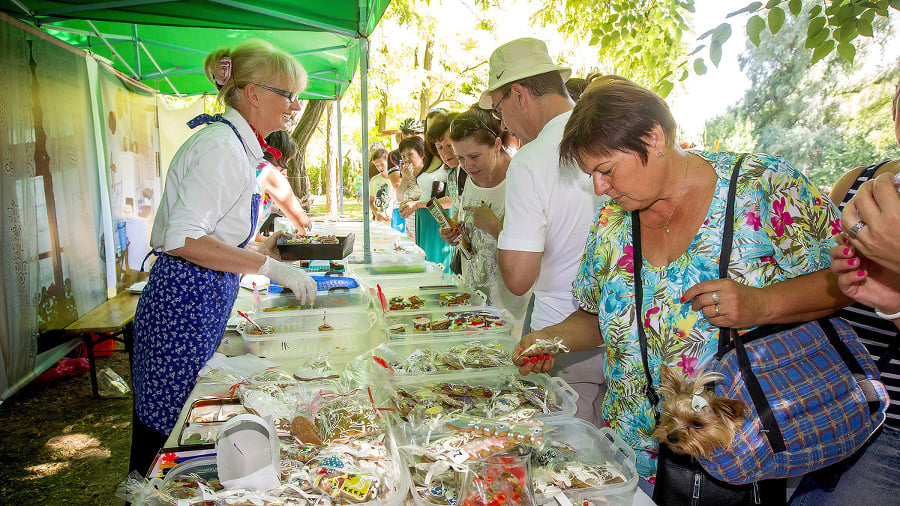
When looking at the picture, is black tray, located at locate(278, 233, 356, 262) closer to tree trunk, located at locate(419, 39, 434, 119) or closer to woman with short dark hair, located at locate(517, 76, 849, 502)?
woman with short dark hair, located at locate(517, 76, 849, 502)

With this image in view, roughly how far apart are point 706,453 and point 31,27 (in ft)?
16.4

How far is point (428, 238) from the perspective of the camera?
509 centimetres

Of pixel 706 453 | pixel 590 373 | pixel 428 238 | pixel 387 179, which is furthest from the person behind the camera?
pixel 387 179

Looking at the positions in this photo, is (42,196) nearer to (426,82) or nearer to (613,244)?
(613,244)

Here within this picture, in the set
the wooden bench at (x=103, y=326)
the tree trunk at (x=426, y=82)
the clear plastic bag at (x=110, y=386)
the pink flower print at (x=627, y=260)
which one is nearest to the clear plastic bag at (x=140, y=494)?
the pink flower print at (x=627, y=260)

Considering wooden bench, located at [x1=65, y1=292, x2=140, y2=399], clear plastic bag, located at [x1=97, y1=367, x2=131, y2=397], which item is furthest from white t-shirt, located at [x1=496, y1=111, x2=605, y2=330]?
clear plastic bag, located at [x1=97, y1=367, x2=131, y2=397]

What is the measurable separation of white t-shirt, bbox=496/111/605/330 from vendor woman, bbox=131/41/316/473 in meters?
0.99

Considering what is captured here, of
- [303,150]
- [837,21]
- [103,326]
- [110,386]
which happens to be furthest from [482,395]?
[303,150]

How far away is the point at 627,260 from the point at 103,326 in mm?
4234

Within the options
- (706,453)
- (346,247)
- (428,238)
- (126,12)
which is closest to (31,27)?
(126,12)

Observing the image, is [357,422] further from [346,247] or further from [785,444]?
[346,247]

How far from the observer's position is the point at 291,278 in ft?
7.36

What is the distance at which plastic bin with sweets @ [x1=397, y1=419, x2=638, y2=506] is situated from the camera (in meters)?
1.07

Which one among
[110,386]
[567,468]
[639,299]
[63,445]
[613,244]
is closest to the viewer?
[567,468]
